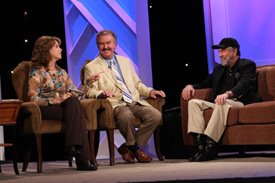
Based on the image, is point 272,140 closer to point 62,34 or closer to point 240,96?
point 240,96

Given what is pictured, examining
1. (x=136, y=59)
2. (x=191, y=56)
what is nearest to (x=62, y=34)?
(x=136, y=59)

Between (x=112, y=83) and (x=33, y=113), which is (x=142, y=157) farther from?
(x=33, y=113)

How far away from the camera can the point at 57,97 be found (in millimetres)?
4895

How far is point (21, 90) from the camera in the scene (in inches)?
199

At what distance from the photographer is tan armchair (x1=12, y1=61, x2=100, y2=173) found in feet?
15.1

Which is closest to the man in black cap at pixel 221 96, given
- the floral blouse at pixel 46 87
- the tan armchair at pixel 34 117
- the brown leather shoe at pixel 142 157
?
the brown leather shoe at pixel 142 157

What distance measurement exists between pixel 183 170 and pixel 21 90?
1.82 meters

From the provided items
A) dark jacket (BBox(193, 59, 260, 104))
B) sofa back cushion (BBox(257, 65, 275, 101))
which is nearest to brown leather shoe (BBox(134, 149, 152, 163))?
dark jacket (BBox(193, 59, 260, 104))

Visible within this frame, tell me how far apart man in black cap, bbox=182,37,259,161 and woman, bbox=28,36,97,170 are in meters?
0.97

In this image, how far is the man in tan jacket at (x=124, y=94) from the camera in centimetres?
506

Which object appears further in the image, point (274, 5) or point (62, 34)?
point (62, 34)

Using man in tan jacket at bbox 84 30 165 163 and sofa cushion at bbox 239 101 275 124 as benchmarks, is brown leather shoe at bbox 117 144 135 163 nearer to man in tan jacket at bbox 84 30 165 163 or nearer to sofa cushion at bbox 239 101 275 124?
man in tan jacket at bbox 84 30 165 163

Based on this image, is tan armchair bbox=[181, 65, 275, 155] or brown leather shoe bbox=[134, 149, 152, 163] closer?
tan armchair bbox=[181, 65, 275, 155]

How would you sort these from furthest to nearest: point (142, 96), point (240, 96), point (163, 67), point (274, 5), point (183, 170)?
point (163, 67)
point (274, 5)
point (142, 96)
point (240, 96)
point (183, 170)
